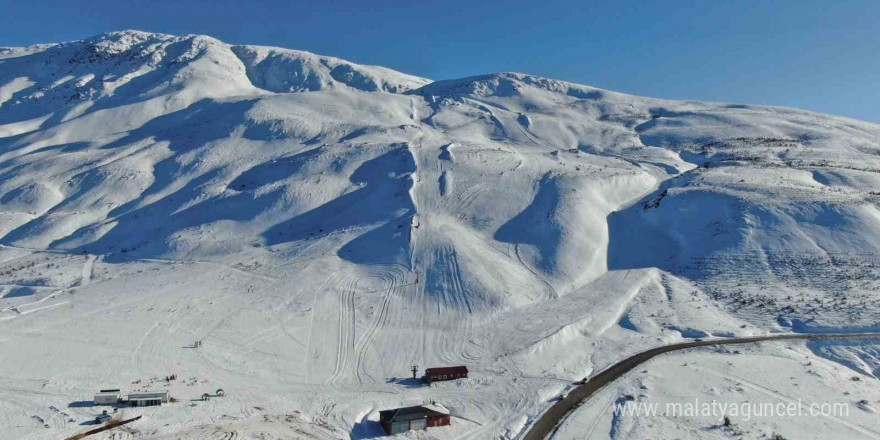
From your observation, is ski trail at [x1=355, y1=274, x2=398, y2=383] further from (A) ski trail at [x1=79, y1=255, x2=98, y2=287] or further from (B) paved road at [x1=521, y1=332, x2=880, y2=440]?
(A) ski trail at [x1=79, y1=255, x2=98, y2=287]

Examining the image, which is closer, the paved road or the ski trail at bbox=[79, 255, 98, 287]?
the paved road

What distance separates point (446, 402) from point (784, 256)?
35.3m

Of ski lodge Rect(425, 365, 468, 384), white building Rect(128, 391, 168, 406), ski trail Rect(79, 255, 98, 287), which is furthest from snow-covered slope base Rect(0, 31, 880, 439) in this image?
ski lodge Rect(425, 365, 468, 384)

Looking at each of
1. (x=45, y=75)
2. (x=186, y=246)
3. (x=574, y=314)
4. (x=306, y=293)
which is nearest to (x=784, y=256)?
(x=574, y=314)

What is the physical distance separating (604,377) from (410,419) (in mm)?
12949

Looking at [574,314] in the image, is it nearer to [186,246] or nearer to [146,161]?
[186,246]

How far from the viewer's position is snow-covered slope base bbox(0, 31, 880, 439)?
102 feet

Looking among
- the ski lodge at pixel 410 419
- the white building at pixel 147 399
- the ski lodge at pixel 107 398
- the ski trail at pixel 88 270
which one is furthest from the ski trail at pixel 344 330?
the ski trail at pixel 88 270

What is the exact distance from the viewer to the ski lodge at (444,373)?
31.3m

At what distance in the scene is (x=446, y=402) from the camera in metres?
28.9

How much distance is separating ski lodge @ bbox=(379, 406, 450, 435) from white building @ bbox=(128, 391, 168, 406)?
12000mm

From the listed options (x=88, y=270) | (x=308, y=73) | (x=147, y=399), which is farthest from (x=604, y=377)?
(x=308, y=73)

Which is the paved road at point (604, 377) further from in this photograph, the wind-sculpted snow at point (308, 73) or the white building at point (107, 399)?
the wind-sculpted snow at point (308, 73)

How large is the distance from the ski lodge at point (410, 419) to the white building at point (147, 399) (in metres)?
12.0
